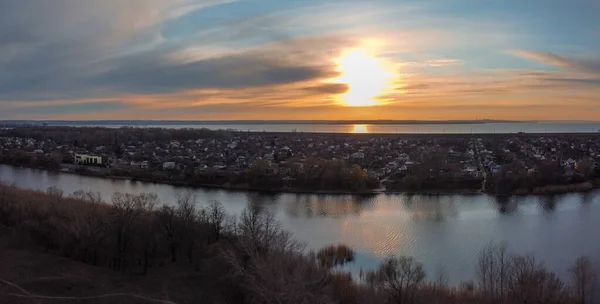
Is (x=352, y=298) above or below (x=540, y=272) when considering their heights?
below

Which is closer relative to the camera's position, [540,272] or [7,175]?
[540,272]

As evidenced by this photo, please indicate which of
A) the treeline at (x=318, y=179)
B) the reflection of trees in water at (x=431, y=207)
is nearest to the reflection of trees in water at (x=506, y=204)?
the reflection of trees in water at (x=431, y=207)

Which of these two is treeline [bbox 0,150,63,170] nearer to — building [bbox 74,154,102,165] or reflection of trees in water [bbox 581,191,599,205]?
building [bbox 74,154,102,165]

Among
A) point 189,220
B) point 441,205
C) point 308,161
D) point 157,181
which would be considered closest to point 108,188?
point 157,181

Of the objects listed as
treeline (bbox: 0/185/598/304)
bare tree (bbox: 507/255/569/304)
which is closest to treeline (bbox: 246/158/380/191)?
treeline (bbox: 0/185/598/304)

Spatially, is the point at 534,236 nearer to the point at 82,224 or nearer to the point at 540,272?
the point at 540,272

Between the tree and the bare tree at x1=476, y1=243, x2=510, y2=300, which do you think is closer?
the tree

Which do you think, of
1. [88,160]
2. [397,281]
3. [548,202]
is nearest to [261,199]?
[548,202]
